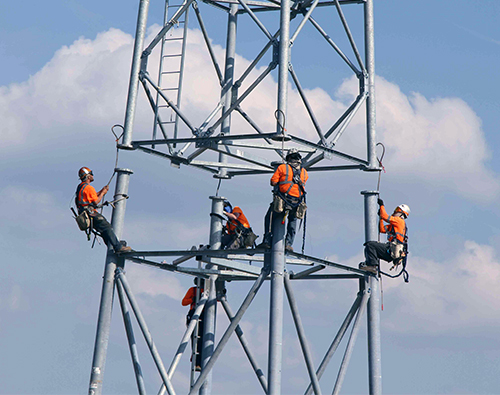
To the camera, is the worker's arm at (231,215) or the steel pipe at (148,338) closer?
the steel pipe at (148,338)

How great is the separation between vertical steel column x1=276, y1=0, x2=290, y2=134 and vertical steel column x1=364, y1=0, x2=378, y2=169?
4.08m

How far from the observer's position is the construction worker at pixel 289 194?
766 inches

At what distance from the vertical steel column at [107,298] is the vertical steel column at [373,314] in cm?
639

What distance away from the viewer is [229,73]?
23.5 meters

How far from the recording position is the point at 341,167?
23031 millimetres

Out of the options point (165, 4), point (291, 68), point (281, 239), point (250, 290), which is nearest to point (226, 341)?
point (250, 290)

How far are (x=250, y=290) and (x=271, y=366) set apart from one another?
183 centimetres

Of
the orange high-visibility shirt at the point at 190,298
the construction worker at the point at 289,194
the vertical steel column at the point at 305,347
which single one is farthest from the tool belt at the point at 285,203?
the orange high-visibility shirt at the point at 190,298

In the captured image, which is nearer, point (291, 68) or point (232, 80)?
point (291, 68)

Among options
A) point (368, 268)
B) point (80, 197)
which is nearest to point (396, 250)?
point (368, 268)

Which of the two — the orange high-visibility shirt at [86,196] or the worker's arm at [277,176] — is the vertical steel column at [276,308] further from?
the orange high-visibility shirt at [86,196]

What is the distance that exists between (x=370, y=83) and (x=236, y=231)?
5350 mm

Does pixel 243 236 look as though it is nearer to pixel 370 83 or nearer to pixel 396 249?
pixel 396 249

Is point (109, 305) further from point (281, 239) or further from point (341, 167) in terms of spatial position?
point (341, 167)
